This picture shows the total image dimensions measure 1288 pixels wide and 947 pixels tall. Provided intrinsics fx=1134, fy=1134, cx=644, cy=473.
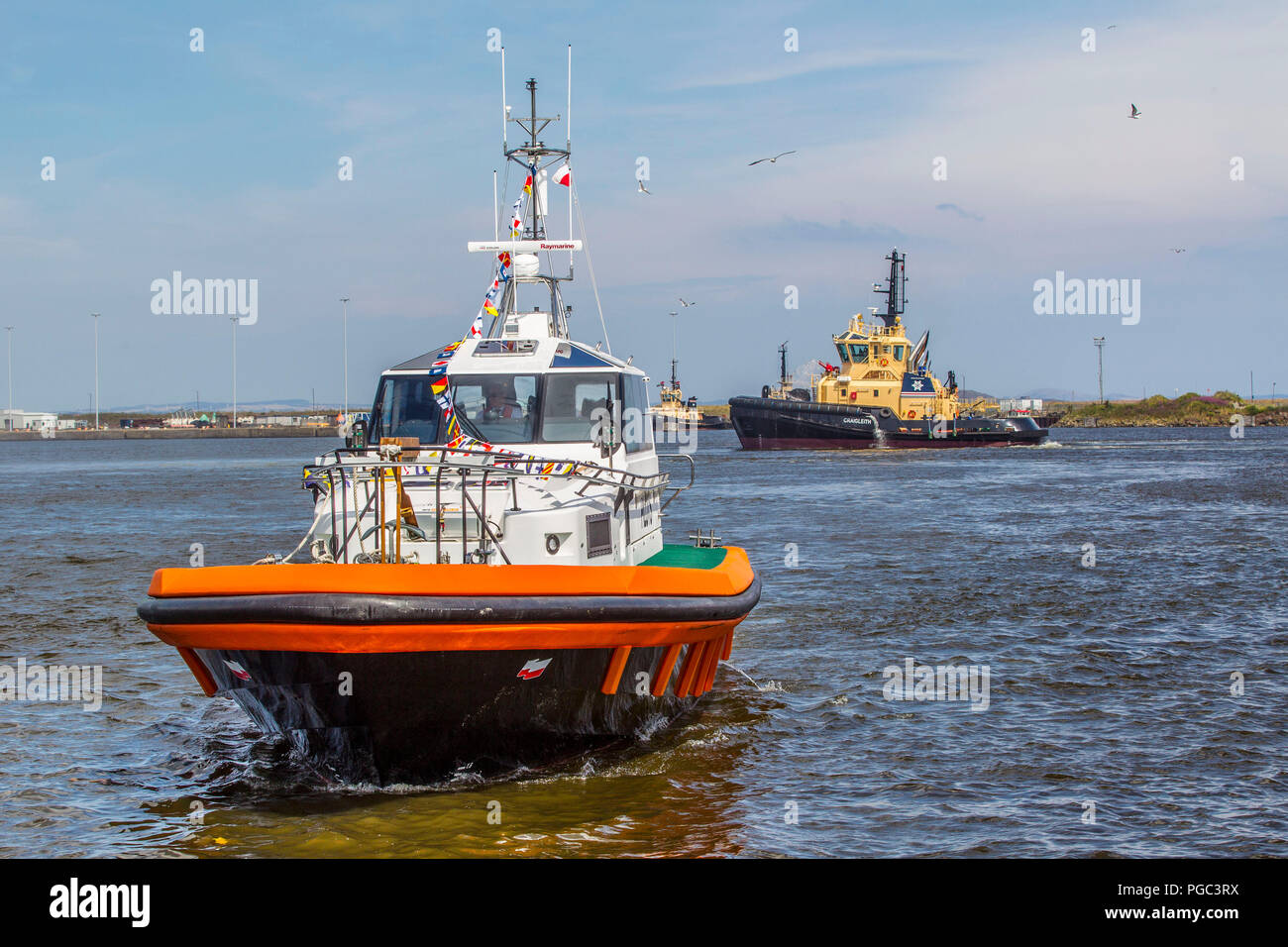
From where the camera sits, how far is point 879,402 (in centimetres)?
6228

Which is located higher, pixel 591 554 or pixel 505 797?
pixel 591 554

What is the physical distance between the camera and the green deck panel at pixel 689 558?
362 inches

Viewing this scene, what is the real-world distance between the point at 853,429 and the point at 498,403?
54.4m

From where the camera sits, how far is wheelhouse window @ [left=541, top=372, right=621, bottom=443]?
8.22 meters

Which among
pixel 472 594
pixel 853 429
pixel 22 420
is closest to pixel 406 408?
pixel 472 594

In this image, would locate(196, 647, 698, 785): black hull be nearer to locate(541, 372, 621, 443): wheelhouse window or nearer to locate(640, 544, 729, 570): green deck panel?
locate(541, 372, 621, 443): wheelhouse window

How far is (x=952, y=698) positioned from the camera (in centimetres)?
925

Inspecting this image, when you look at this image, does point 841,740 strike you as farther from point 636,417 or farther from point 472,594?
A: point 472,594

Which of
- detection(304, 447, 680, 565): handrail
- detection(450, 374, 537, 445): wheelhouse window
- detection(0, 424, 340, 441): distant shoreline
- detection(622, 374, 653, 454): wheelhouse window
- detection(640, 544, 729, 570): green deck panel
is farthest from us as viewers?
detection(0, 424, 340, 441): distant shoreline

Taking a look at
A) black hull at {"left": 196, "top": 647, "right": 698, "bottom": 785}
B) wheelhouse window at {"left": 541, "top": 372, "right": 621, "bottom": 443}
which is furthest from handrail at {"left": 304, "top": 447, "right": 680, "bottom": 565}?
black hull at {"left": 196, "top": 647, "right": 698, "bottom": 785}

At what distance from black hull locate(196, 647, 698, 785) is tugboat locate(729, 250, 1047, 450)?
55177 mm
